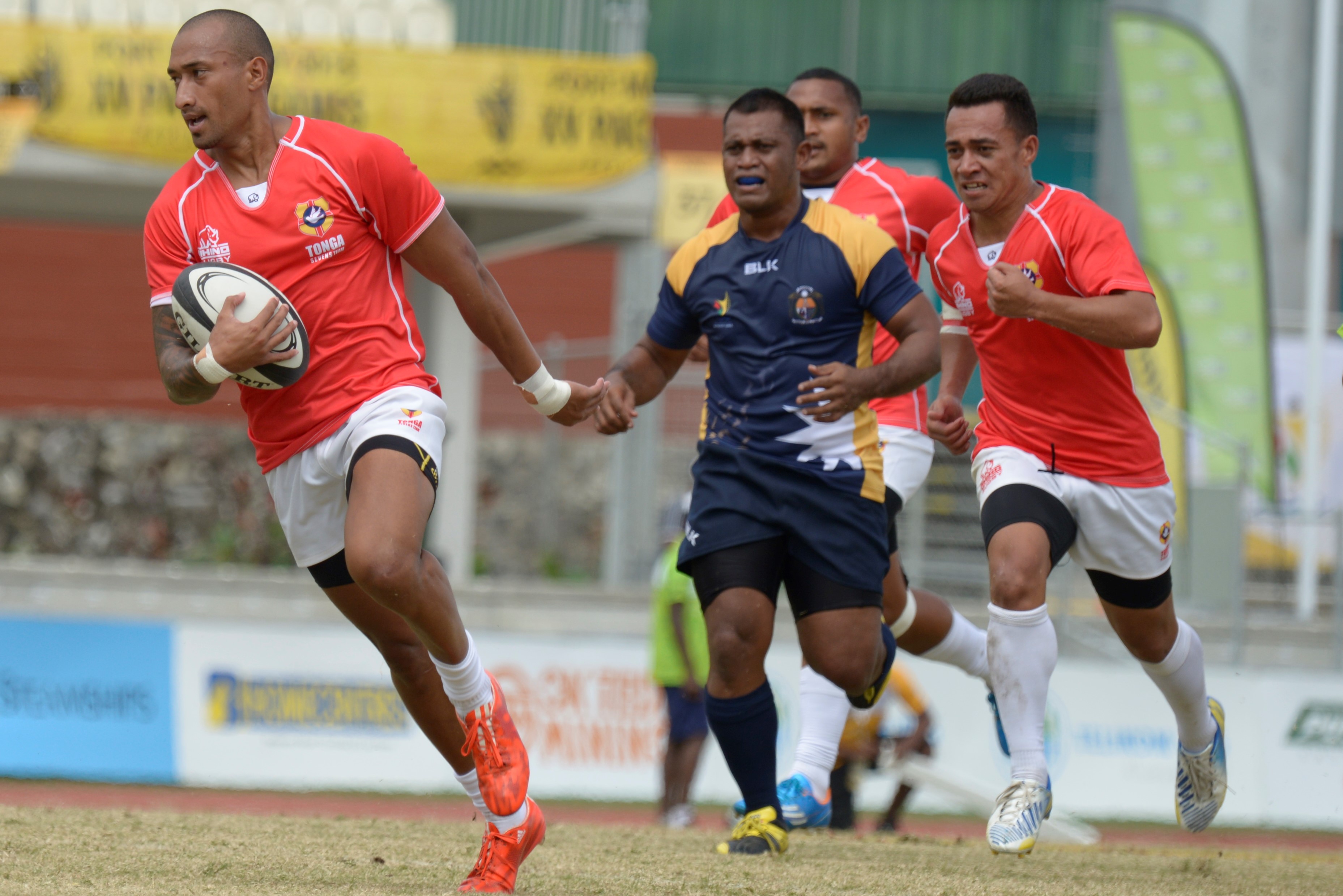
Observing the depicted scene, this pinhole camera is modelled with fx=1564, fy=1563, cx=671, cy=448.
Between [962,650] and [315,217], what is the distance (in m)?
3.52

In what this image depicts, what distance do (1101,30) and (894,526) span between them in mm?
17181

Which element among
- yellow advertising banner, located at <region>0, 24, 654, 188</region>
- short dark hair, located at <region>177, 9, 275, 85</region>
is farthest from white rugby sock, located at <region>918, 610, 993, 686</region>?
yellow advertising banner, located at <region>0, 24, 654, 188</region>

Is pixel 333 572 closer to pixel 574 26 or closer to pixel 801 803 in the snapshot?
pixel 801 803

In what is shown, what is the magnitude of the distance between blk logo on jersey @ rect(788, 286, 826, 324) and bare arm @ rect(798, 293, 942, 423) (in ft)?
0.61

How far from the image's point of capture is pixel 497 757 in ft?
15.1

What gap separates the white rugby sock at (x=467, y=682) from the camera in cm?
458

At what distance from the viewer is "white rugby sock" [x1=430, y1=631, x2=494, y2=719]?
458cm

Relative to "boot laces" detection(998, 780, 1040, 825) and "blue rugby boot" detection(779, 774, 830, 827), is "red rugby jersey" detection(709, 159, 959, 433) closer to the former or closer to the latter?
"blue rugby boot" detection(779, 774, 830, 827)

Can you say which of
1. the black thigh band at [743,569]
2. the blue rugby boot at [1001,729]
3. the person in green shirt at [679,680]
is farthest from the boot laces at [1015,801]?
the person in green shirt at [679,680]

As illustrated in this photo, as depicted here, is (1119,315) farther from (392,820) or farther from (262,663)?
(262,663)

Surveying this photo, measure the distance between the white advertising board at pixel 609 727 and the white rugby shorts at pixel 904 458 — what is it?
5.18m

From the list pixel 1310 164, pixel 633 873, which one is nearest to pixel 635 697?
pixel 633 873

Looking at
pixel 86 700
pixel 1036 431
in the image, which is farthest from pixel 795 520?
pixel 86 700

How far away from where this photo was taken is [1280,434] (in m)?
17.3
